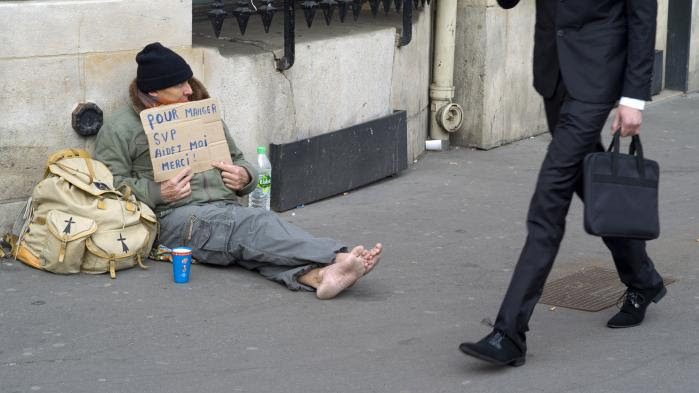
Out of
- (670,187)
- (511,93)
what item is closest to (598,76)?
(670,187)

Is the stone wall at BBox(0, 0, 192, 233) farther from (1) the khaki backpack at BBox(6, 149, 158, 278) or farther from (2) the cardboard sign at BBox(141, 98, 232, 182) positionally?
(2) the cardboard sign at BBox(141, 98, 232, 182)

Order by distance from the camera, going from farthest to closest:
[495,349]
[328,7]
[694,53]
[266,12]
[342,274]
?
[694,53], [328,7], [266,12], [342,274], [495,349]

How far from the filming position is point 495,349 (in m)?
4.38

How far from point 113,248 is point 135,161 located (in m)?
0.55

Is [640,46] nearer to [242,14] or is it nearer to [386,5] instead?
[242,14]

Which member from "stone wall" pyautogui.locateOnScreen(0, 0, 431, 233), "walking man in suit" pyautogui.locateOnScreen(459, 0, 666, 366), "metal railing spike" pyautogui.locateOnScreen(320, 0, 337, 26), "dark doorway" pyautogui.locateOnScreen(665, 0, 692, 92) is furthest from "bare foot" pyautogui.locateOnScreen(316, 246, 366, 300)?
"dark doorway" pyautogui.locateOnScreen(665, 0, 692, 92)

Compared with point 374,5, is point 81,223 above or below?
below

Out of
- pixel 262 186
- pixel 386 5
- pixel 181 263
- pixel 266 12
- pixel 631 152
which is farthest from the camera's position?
pixel 386 5

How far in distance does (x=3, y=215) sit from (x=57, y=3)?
1.06m

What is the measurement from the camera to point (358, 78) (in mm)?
7570

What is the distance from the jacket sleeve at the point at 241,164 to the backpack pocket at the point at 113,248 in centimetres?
62

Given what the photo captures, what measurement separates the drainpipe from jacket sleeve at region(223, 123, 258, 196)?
2.99m

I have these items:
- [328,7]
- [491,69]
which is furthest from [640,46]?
[491,69]

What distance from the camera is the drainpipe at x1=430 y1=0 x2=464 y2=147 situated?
869cm
